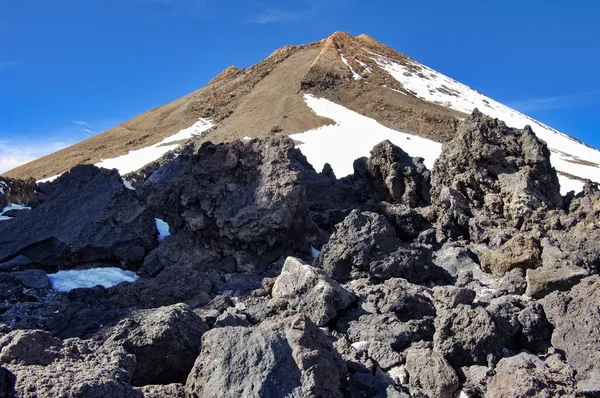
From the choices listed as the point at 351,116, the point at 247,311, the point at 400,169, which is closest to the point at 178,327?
the point at 247,311

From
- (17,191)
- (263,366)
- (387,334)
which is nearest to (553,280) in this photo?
(387,334)

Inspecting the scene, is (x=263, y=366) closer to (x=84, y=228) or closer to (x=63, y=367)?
(x=63, y=367)

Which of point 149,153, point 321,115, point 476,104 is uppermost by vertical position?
point 476,104

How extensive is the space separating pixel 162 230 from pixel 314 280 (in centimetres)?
569

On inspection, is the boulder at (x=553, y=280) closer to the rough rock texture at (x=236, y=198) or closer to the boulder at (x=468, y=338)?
the boulder at (x=468, y=338)

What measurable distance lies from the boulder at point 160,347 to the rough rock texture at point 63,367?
1.58 feet

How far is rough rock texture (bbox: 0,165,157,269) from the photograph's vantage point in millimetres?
9562

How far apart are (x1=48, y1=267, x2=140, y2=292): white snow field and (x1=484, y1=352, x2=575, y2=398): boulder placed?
20.3 feet

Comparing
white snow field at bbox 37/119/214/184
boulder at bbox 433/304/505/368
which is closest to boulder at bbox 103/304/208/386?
boulder at bbox 433/304/505/368

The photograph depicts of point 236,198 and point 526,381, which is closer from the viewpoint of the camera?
point 526,381

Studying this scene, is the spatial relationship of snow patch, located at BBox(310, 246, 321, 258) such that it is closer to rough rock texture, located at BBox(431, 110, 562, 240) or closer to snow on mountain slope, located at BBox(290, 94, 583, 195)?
rough rock texture, located at BBox(431, 110, 562, 240)

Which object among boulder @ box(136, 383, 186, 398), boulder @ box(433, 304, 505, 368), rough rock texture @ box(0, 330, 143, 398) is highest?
boulder @ box(433, 304, 505, 368)

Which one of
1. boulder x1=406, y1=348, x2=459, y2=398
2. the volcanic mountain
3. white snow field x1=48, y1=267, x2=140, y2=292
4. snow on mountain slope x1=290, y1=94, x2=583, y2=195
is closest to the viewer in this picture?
boulder x1=406, y1=348, x2=459, y2=398

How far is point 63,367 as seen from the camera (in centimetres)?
338
